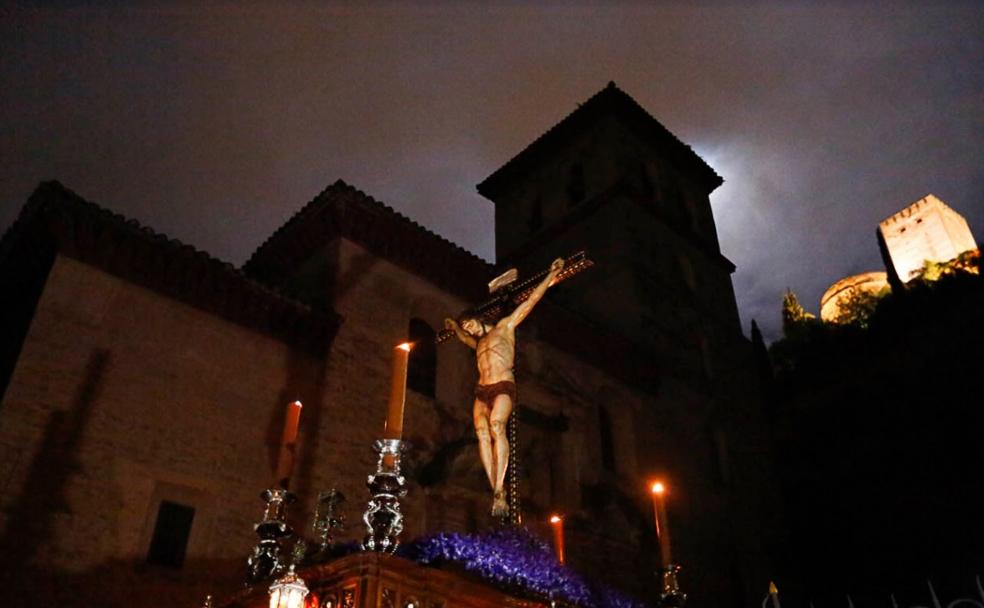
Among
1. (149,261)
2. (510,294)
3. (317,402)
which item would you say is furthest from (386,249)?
(510,294)

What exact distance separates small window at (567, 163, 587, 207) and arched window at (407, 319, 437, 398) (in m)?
11.9

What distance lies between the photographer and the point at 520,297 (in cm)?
704

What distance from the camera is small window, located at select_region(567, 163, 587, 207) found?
25578mm

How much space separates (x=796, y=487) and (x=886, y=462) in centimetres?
281

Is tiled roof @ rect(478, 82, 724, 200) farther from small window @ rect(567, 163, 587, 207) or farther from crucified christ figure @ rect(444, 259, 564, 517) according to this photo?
crucified christ figure @ rect(444, 259, 564, 517)

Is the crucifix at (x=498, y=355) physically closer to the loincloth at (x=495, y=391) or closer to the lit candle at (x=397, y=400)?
the loincloth at (x=495, y=391)

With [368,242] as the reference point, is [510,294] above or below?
below

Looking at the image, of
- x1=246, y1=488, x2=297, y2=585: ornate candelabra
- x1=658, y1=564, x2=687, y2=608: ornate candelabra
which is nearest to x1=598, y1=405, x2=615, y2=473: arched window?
x1=658, y1=564, x2=687, y2=608: ornate candelabra

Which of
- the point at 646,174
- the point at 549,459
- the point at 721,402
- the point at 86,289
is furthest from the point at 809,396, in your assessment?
the point at 86,289

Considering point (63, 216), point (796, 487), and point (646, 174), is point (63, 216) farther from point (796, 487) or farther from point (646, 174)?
point (796, 487)

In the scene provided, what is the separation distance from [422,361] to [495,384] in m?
8.38

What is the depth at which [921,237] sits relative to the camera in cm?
4384

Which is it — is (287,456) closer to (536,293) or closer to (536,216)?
(536,293)

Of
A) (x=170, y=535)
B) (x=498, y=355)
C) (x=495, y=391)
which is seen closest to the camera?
(x=495, y=391)
